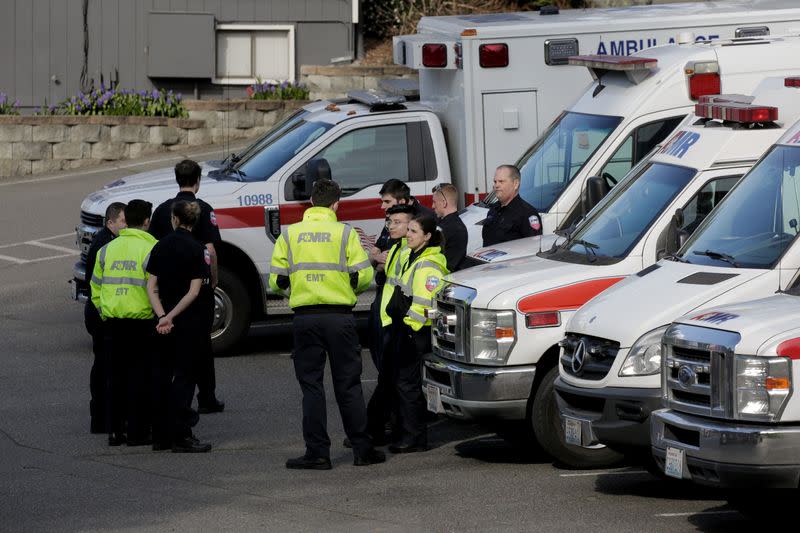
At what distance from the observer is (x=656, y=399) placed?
810 centimetres

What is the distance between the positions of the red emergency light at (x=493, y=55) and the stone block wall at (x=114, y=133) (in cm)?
1056

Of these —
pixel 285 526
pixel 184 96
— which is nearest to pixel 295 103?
pixel 184 96

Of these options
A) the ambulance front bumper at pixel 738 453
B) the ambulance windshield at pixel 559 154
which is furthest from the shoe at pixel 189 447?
the ambulance front bumper at pixel 738 453

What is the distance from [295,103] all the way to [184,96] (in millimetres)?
2551

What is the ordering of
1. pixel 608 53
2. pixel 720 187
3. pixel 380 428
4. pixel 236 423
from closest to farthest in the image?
pixel 720 187, pixel 380 428, pixel 236 423, pixel 608 53

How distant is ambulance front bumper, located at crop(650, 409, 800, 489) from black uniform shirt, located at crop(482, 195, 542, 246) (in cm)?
389

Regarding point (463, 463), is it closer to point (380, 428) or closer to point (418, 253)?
point (380, 428)

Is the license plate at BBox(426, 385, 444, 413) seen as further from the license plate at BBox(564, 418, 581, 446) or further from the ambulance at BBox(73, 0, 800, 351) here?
the ambulance at BBox(73, 0, 800, 351)

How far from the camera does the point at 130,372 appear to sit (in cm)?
1029

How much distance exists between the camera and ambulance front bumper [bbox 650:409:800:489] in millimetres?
6922

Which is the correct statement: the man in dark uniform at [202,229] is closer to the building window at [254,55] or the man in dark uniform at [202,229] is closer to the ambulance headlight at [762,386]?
the ambulance headlight at [762,386]

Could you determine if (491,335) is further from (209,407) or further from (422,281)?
(209,407)

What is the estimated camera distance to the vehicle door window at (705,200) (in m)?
9.50

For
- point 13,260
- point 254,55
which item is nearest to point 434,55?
point 13,260
